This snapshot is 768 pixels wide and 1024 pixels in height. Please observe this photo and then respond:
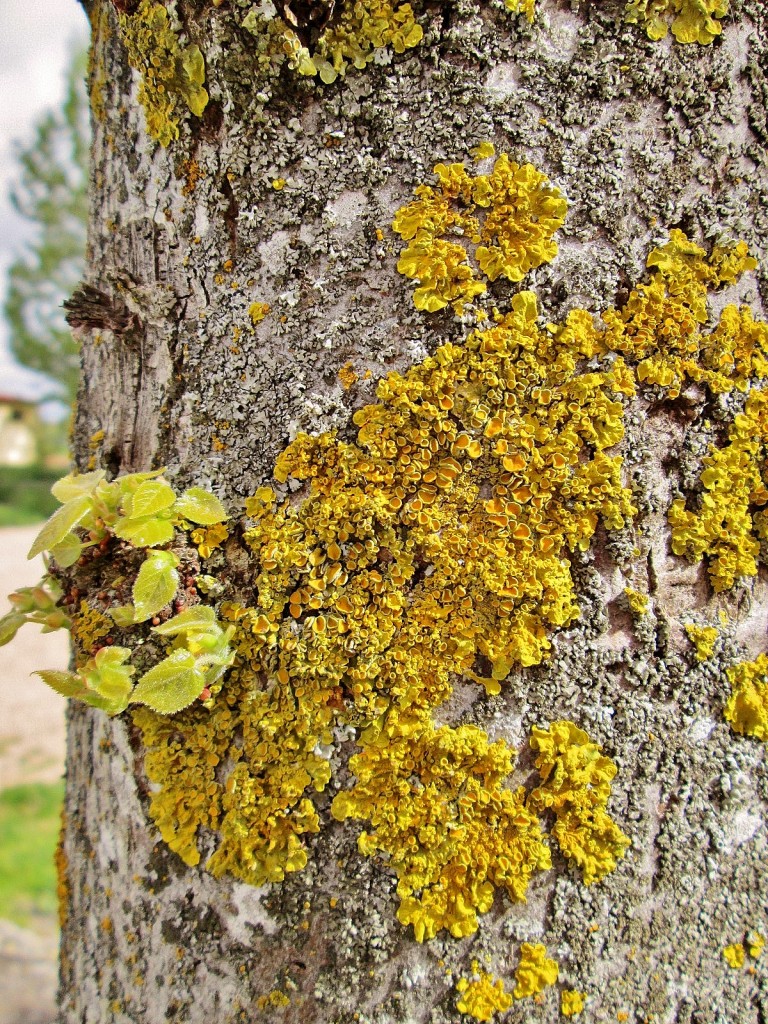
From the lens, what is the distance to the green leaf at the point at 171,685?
2.97ft

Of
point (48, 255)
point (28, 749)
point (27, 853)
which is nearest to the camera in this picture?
point (27, 853)

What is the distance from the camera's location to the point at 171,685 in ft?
2.99

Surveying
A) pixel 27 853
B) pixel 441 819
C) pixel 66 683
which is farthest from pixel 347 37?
pixel 27 853

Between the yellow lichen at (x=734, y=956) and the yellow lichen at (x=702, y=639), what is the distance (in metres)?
0.42

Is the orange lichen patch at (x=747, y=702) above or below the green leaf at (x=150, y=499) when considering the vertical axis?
below

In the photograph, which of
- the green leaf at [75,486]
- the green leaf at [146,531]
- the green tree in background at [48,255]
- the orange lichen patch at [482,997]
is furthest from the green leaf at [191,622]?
the green tree in background at [48,255]

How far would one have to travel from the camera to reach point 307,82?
98 cm

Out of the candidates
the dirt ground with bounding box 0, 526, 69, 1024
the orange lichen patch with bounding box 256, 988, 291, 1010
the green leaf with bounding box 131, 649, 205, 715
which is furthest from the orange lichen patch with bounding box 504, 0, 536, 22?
the orange lichen patch with bounding box 256, 988, 291, 1010

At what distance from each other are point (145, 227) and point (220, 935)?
1135mm

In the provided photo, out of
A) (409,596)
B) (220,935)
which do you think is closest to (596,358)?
(409,596)

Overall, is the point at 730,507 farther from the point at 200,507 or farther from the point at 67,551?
the point at 67,551

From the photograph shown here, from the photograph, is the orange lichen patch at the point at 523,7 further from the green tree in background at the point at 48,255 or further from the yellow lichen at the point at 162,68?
the green tree in background at the point at 48,255

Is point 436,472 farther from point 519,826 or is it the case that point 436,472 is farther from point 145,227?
point 145,227

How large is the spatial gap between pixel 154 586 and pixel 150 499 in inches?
4.9
